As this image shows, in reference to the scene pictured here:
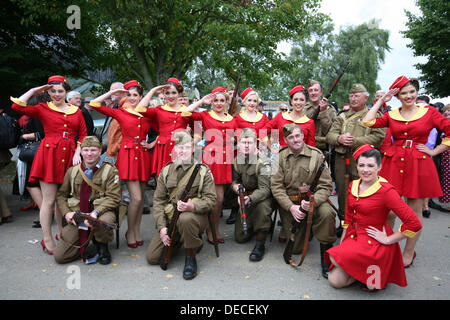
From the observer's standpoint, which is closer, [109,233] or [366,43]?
[109,233]

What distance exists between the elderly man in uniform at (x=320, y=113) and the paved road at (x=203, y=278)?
5.16ft

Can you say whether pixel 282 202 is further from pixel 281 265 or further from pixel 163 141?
pixel 163 141

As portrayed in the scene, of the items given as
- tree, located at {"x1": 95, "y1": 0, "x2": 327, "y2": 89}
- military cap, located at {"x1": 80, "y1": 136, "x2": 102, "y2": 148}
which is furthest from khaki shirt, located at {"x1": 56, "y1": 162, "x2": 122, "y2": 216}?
tree, located at {"x1": 95, "y1": 0, "x2": 327, "y2": 89}

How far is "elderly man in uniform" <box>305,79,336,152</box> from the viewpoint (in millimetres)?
5066

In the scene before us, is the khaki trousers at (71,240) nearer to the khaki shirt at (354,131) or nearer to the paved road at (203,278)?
the paved road at (203,278)

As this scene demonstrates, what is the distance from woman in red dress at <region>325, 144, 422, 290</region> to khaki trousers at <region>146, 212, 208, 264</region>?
1.45m

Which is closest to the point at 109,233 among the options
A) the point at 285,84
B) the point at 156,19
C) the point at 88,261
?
the point at 88,261

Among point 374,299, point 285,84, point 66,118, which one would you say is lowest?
point 374,299

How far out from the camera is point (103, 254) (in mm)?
3977

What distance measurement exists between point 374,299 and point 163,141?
9.86 feet

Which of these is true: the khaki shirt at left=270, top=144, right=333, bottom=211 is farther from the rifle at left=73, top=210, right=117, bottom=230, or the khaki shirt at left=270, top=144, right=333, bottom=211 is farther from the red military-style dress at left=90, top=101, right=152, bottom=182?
the rifle at left=73, top=210, right=117, bottom=230

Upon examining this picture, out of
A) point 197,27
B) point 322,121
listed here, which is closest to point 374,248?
point 322,121
